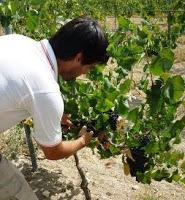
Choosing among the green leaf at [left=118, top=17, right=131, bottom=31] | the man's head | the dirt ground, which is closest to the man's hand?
the man's head

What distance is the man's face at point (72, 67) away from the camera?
217cm

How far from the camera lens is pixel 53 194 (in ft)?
11.8

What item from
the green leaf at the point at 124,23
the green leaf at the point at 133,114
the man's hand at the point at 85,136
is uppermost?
the green leaf at the point at 124,23

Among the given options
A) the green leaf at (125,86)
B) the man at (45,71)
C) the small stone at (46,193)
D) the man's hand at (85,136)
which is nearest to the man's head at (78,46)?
the man at (45,71)

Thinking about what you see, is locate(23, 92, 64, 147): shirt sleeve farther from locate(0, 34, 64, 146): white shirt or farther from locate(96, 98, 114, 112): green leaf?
locate(96, 98, 114, 112): green leaf

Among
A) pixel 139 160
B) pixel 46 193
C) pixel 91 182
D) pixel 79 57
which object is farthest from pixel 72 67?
pixel 91 182

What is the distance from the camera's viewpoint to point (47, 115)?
203cm

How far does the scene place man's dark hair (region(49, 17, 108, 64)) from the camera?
213 centimetres

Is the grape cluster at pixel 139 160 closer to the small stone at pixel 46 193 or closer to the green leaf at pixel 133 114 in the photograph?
the green leaf at pixel 133 114

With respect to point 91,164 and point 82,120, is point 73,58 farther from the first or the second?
point 91,164

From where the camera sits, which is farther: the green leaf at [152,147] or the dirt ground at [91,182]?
the dirt ground at [91,182]

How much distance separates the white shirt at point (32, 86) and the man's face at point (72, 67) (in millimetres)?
52

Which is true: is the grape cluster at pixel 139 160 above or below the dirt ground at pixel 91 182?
above

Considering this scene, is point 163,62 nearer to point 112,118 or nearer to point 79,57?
point 79,57
